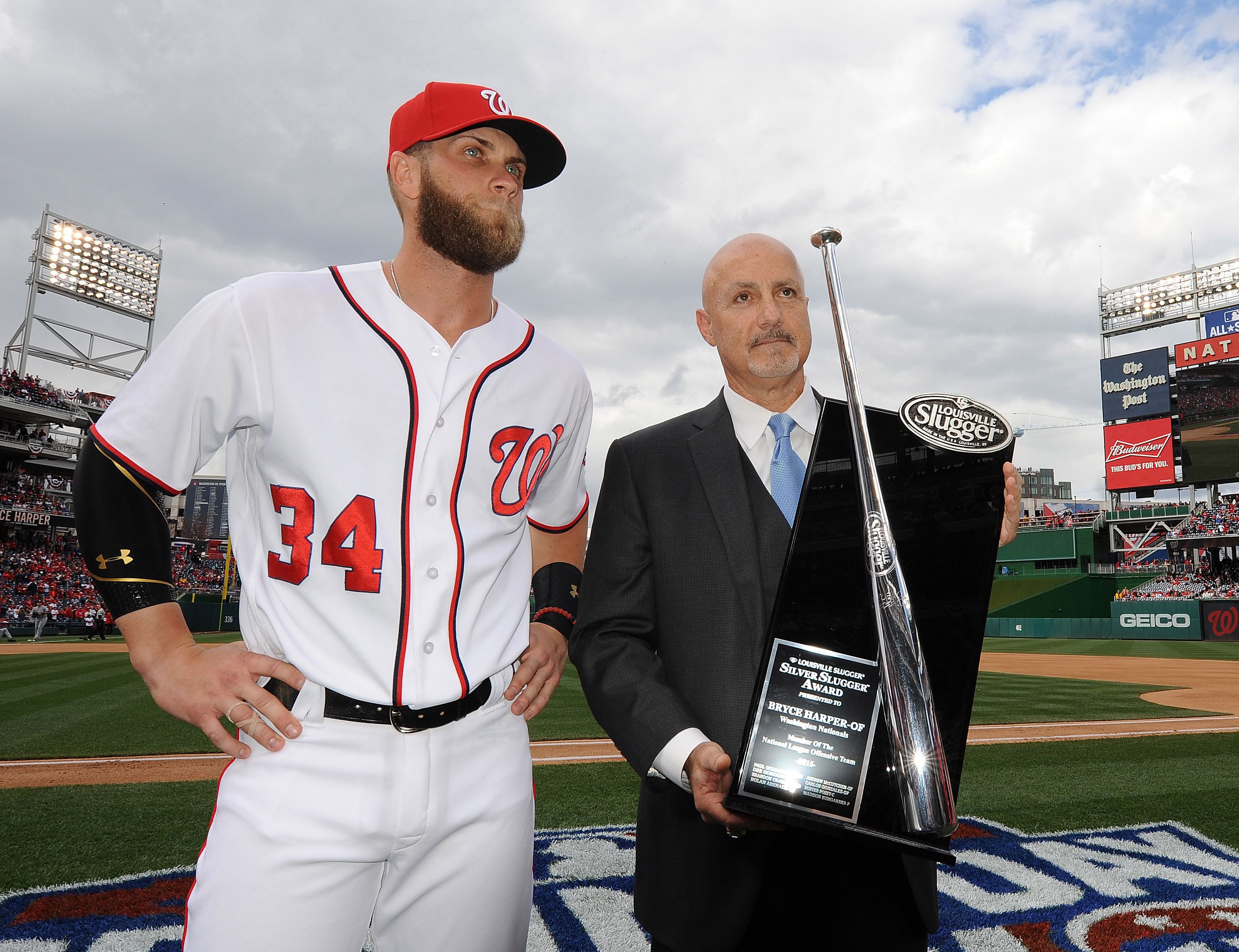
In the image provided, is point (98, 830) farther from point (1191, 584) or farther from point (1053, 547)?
point (1053, 547)

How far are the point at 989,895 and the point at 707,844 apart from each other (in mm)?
2860

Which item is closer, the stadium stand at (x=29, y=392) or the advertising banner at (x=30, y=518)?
the advertising banner at (x=30, y=518)

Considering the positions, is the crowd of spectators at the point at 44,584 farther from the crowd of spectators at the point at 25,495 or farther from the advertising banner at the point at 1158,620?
the advertising banner at the point at 1158,620

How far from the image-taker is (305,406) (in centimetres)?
161

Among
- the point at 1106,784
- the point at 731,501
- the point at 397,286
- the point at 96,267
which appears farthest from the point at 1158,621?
the point at 96,267

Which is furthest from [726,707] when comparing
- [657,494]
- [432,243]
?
[432,243]

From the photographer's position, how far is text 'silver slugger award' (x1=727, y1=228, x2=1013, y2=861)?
1253 mm

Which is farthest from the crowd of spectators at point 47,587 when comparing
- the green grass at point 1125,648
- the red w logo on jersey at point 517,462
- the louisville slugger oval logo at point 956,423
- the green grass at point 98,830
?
the green grass at point 1125,648

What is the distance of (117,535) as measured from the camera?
1.49 metres

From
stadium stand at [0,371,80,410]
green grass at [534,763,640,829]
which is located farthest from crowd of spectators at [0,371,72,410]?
green grass at [534,763,640,829]

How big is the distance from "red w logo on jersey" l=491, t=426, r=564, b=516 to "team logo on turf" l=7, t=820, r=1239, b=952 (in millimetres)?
2159

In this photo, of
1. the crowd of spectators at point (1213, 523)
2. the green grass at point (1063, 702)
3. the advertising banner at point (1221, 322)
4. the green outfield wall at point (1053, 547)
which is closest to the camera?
the green grass at point (1063, 702)

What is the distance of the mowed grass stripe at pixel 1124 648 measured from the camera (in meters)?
20.8

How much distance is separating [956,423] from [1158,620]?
30.3 m
